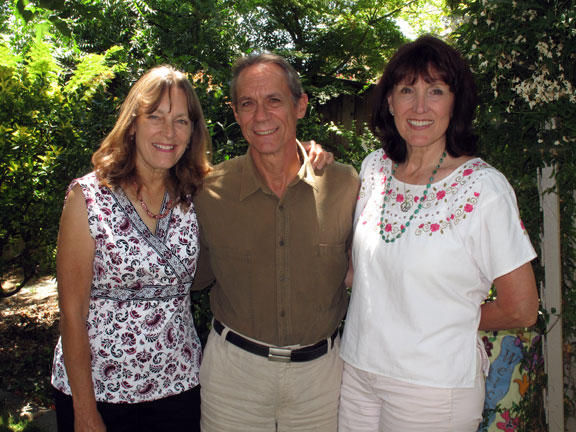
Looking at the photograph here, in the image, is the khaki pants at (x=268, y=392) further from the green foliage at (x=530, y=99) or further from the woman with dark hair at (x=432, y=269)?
the green foliage at (x=530, y=99)

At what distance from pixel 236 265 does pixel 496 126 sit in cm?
138

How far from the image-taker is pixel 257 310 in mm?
2254

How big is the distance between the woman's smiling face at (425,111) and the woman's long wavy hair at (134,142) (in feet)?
3.12

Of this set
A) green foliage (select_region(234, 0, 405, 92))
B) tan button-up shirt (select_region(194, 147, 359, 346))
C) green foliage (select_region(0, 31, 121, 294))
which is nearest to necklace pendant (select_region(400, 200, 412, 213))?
tan button-up shirt (select_region(194, 147, 359, 346))

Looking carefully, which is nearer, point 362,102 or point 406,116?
point 406,116

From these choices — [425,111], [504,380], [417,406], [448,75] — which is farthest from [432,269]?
[504,380]

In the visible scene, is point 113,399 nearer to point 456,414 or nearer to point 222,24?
point 456,414

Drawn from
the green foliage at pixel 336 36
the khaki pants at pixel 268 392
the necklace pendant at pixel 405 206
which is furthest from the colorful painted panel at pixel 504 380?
the green foliage at pixel 336 36

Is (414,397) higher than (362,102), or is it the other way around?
(362,102)

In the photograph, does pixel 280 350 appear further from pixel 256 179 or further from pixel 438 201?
pixel 438 201

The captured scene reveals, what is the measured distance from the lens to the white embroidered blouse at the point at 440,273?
1799mm

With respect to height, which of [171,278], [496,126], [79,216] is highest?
[496,126]

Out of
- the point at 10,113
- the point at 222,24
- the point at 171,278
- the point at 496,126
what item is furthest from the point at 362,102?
the point at 171,278

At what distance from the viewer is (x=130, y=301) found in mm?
2074
